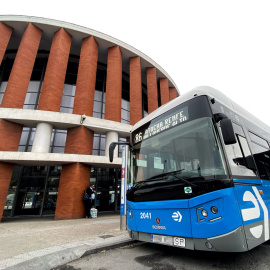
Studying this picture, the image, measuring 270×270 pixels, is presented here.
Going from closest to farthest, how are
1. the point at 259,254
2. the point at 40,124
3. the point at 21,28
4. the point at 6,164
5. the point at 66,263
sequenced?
the point at 66,263 < the point at 259,254 < the point at 6,164 < the point at 40,124 < the point at 21,28

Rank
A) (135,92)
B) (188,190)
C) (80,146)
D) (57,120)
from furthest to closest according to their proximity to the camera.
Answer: (135,92) → (80,146) → (57,120) → (188,190)

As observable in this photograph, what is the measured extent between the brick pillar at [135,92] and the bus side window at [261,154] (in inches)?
458

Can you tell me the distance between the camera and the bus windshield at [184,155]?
294cm

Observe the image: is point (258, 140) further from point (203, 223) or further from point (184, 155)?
point (203, 223)

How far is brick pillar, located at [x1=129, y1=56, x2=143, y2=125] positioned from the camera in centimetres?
1597

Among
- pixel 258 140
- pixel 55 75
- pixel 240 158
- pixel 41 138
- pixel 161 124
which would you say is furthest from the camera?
pixel 55 75

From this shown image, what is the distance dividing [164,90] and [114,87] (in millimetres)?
8001

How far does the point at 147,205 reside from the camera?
11.8ft

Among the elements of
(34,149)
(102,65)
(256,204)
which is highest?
(102,65)

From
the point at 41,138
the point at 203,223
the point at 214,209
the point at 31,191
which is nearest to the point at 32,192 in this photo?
the point at 31,191

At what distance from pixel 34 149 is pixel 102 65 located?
1270 centimetres

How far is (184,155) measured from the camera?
335 cm

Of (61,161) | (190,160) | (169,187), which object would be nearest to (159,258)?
(169,187)

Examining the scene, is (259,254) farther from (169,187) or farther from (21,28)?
(21,28)
